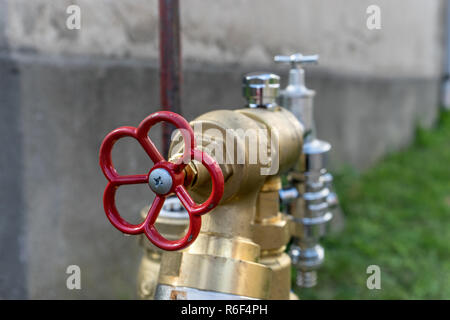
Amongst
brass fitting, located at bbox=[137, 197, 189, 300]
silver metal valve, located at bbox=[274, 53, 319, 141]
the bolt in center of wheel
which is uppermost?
silver metal valve, located at bbox=[274, 53, 319, 141]

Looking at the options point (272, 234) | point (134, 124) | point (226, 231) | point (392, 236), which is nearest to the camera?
point (226, 231)

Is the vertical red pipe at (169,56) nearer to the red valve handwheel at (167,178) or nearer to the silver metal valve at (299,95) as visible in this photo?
the silver metal valve at (299,95)

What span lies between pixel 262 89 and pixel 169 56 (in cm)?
23

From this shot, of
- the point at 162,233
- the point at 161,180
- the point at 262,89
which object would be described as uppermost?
the point at 262,89

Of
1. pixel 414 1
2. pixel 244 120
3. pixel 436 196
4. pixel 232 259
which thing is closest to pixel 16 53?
pixel 244 120

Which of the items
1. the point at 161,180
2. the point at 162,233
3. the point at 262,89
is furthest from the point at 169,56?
the point at 161,180

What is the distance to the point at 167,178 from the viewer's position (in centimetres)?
68

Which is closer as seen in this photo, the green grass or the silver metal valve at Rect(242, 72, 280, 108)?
the silver metal valve at Rect(242, 72, 280, 108)

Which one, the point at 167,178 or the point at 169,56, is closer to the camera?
the point at 167,178

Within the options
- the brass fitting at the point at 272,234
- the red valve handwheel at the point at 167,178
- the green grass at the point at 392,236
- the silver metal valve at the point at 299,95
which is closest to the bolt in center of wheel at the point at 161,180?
the red valve handwheel at the point at 167,178

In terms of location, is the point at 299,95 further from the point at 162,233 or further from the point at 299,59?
the point at 162,233

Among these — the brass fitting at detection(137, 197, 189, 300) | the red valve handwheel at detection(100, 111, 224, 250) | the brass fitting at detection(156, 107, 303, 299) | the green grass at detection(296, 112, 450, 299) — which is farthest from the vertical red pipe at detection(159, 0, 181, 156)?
the green grass at detection(296, 112, 450, 299)

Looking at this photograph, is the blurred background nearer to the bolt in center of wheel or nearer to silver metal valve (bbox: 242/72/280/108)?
silver metal valve (bbox: 242/72/280/108)

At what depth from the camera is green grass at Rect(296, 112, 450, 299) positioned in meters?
1.94
